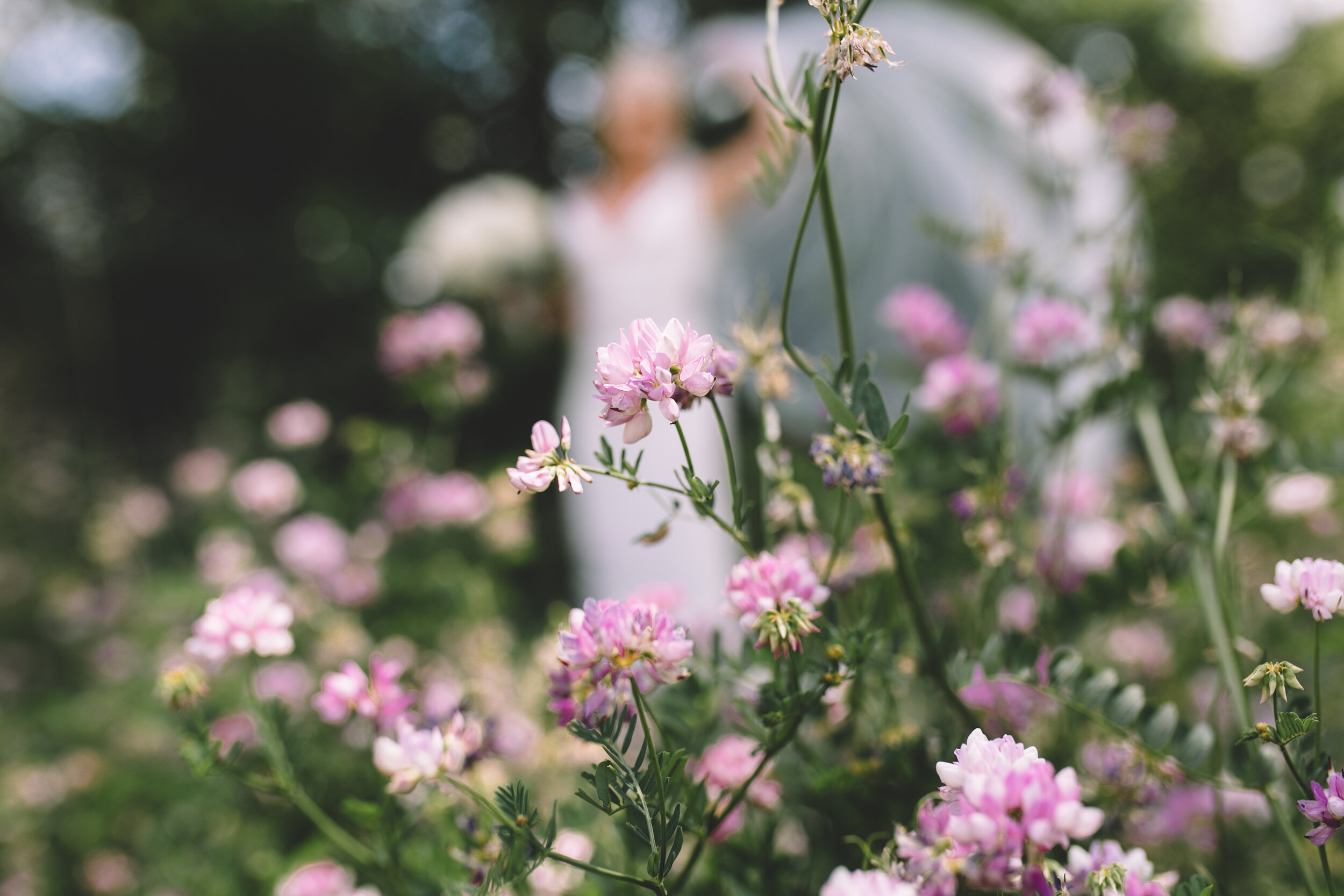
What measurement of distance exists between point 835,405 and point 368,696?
0.42 meters

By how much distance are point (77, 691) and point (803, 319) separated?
2521mm

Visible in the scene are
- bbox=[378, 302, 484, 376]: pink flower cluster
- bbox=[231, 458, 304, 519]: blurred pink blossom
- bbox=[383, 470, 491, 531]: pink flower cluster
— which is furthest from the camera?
bbox=[231, 458, 304, 519]: blurred pink blossom

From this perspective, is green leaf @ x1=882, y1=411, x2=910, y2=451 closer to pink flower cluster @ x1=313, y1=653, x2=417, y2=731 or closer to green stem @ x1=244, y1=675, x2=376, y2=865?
pink flower cluster @ x1=313, y1=653, x2=417, y2=731

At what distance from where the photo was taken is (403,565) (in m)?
1.72

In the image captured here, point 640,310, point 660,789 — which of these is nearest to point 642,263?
point 640,310

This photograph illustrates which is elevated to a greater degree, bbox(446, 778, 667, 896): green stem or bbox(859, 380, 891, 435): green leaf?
bbox(859, 380, 891, 435): green leaf

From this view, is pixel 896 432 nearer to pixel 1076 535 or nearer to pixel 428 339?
pixel 1076 535

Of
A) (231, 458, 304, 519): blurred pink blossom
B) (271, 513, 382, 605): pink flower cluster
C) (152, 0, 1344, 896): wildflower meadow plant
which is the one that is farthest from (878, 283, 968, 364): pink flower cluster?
(231, 458, 304, 519): blurred pink blossom

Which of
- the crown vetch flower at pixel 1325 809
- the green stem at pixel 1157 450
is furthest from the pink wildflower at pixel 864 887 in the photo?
the green stem at pixel 1157 450

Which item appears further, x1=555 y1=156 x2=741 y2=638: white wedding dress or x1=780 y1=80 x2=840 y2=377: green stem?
x1=555 y1=156 x2=741 y2=638: white wedding dress

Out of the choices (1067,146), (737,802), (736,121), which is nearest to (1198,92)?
(736,121)

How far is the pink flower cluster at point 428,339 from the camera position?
3.91 ft

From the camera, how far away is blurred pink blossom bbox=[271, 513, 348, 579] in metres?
1.41

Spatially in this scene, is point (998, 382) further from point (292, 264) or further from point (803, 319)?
point (292, 264)
